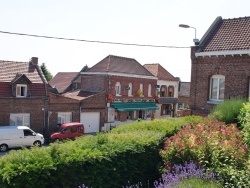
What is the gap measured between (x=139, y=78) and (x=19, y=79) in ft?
53.7

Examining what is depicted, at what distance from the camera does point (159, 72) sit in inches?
1759

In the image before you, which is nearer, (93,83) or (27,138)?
(27,138)

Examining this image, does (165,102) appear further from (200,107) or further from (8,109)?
(200,107)

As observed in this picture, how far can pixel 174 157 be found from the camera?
8.72m

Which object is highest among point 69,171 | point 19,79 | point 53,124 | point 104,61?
point 104,61

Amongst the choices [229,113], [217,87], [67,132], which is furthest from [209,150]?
[67,132]

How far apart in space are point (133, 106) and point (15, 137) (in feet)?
55.9

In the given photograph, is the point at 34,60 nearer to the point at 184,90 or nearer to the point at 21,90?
the point at 21,90

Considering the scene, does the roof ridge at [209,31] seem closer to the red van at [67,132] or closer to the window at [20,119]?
the red van at [67,132]

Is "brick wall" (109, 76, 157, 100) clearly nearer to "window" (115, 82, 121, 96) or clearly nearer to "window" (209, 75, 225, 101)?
"window" (115, 82, 121, 96)

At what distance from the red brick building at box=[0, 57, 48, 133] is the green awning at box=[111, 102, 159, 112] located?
9.36m

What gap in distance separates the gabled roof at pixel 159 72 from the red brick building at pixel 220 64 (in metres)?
24.7

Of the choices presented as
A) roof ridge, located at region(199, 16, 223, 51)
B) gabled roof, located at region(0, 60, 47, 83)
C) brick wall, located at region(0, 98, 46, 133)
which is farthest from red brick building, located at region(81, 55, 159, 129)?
roof ridge, located at region(199, 16, 223, 51)

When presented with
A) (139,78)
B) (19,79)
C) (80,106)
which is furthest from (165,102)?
(19,79)
